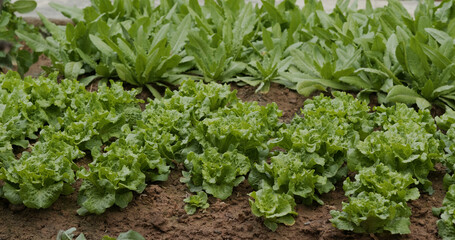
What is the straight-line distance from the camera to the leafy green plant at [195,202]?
327 centimetres

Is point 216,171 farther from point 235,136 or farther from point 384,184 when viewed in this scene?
point 384,184

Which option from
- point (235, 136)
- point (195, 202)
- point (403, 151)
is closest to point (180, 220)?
point (195, 202)

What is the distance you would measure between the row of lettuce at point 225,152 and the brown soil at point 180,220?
6 centimetres

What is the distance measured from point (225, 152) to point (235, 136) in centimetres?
12

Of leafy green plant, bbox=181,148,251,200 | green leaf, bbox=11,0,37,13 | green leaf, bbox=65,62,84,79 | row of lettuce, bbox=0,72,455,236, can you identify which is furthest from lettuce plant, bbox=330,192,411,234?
green leaf, bbox=11,0,37,13

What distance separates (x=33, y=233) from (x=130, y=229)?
0.52m

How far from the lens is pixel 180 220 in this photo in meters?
A: 3.21

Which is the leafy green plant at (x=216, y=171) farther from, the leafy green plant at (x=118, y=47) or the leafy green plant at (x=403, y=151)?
the leafy green plant at (x=118, y=47)

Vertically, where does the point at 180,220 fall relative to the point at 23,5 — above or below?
below

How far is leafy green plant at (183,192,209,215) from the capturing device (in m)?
3.27

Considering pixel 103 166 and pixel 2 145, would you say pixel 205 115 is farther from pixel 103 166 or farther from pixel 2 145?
pixel 2 145

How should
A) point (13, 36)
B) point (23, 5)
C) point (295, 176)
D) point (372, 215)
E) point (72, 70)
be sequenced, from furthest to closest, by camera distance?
point (23, 5) → point (13, 36) → point (72, 70) → point (295, 176) → point (372, 215)

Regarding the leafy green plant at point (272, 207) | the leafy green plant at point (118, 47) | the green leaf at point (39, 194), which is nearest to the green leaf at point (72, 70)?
the leafy green plant at point (118, 47)

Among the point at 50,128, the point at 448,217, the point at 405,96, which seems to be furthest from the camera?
the point at 405,96
